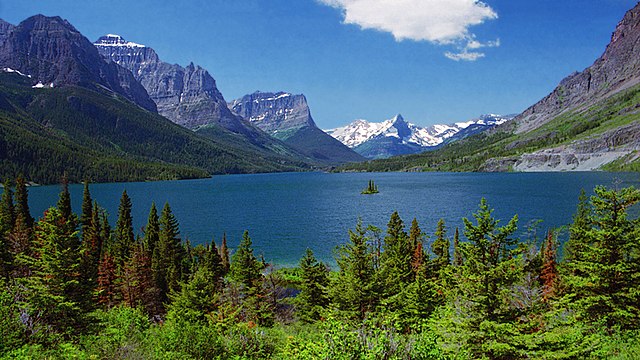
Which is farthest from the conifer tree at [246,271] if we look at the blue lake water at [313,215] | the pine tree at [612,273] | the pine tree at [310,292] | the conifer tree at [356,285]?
the pine tree at [612,273]

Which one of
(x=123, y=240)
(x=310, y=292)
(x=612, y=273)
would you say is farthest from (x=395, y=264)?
(x=123, y=240)

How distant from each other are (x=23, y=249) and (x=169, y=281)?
72.9 ft

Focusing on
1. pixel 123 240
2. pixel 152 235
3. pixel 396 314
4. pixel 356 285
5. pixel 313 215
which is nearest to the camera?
pixel 396 314

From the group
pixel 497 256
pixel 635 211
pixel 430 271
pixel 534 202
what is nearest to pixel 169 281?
pixel 430 271

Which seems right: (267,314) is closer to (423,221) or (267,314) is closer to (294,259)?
(294,259)

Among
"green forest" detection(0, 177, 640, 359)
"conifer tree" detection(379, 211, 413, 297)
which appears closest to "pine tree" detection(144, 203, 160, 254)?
"green forest" detection(0, 177, 640, 359)

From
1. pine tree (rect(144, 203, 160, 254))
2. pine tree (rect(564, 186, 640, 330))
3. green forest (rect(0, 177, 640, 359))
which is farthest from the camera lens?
pine tree (rect(144, 203, 160, 254))

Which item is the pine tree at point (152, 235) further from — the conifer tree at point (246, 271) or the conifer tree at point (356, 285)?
the conifer tree at point (356, 285)

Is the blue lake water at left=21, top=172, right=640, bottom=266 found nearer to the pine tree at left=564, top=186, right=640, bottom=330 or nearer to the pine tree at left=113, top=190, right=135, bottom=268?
the pine tree at left=113, top=190, right=135, bottom=268

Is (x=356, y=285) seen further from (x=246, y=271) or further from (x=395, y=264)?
(x=395, y=264)

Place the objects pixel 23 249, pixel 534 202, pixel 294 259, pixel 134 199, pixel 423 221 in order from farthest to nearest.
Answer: pixel 134 199, pixel 534 202, pixel 423 221, pixel 294 259, pixel 23 249

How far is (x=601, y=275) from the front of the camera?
2483cm

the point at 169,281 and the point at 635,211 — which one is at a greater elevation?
the point at 635,211

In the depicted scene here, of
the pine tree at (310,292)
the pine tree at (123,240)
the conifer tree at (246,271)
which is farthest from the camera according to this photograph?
the pine tree at (123,240)
